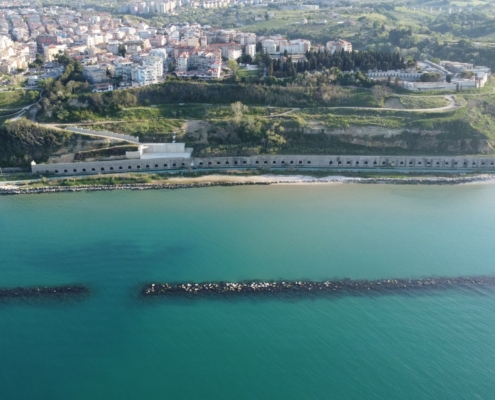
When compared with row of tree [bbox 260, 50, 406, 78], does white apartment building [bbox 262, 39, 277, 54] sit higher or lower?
higher

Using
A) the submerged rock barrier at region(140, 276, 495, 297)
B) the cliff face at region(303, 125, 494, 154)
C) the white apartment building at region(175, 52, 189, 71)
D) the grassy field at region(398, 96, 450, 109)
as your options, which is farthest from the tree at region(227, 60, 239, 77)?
the submerged rock barrier at region(140, 276, 495, 297)

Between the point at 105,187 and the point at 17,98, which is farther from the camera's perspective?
the point at 17,98

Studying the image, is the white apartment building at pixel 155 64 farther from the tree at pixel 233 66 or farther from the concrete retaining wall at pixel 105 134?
the concrete retaining wall at pixel 105 134

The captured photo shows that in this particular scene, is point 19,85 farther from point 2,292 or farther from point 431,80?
point 431,80

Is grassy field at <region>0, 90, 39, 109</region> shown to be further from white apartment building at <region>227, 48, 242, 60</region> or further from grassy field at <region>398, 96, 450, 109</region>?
grassy field at <region>398, 96, 450, 109</region>

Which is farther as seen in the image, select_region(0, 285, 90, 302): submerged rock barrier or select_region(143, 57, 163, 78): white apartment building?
select_region(143, 57, 163, 78): white apartment building

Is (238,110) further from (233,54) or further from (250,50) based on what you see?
(250,50)

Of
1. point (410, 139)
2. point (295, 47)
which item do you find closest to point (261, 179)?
point (410, 139)
